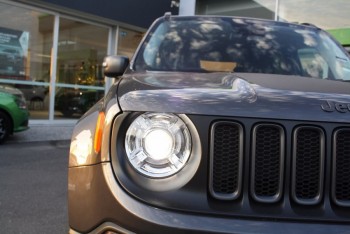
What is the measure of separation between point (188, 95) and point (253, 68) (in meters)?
1.40

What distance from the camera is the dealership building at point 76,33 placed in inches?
484

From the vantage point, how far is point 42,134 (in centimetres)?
1088

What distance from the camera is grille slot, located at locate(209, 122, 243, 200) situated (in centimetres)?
181

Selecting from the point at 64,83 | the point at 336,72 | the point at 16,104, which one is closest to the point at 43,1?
the point at 64,83

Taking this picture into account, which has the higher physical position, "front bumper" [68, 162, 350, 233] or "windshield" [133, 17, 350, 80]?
"windshield" [133, 17, 350, 80]

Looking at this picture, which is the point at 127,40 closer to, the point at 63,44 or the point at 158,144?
the point at 63,44

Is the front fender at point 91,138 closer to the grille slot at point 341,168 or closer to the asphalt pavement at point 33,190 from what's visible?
the grille slot at point 341,168

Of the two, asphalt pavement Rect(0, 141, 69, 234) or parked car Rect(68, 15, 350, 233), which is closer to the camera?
parked car Rect(68, 15, 350, 233)

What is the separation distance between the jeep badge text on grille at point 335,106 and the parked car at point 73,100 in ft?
40.4

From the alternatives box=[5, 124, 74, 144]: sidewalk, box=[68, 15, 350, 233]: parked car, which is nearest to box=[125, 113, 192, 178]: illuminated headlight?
box=[68, 15, 350, 233]: parked car

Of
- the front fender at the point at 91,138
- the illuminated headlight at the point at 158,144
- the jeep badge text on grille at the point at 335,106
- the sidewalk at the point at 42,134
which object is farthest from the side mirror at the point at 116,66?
the sidewalk at the point at 42,134

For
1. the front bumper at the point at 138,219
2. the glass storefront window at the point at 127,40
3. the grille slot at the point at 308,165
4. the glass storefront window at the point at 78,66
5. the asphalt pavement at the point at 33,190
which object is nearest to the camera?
the front bumper at the point at 138,219

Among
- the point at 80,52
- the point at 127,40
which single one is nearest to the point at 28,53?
the point at 80,52

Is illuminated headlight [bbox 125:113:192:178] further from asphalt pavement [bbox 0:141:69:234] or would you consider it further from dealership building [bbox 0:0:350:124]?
dealership building [bbox 0:0:350:124]
